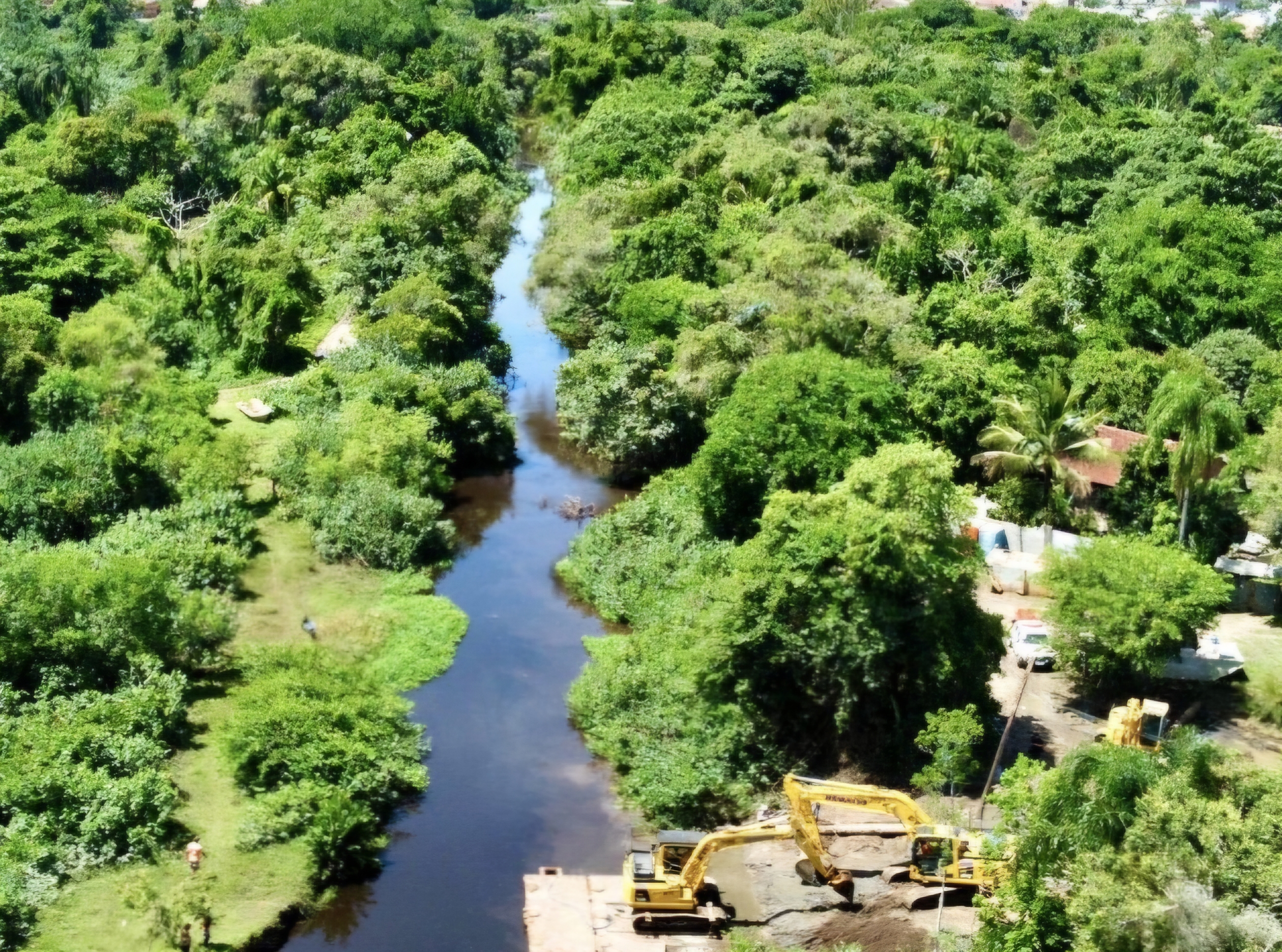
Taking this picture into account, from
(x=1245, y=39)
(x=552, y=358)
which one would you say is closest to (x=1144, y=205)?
(x=552, y=358)

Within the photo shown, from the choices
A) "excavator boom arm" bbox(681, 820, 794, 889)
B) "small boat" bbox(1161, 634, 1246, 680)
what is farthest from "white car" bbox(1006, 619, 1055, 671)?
"excavator boom arm" bbox(681, 820, 794, 889)

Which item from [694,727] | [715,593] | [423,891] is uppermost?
[715,593]

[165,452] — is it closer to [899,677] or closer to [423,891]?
[423,891]

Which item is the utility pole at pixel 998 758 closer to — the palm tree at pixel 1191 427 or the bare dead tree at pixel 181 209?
the palm tree at pixel 1191 427

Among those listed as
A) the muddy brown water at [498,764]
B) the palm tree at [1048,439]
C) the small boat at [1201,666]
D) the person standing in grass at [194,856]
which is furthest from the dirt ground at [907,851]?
the person standing in grass at [194,856]

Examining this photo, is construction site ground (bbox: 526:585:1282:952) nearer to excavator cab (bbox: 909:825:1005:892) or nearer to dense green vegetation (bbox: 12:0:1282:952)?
excavator cab (bbox: 909:825:1005:892)

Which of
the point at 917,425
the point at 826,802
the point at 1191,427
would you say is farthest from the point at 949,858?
the point at 917,425

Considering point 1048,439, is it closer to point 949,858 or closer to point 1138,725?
point 1138,725
